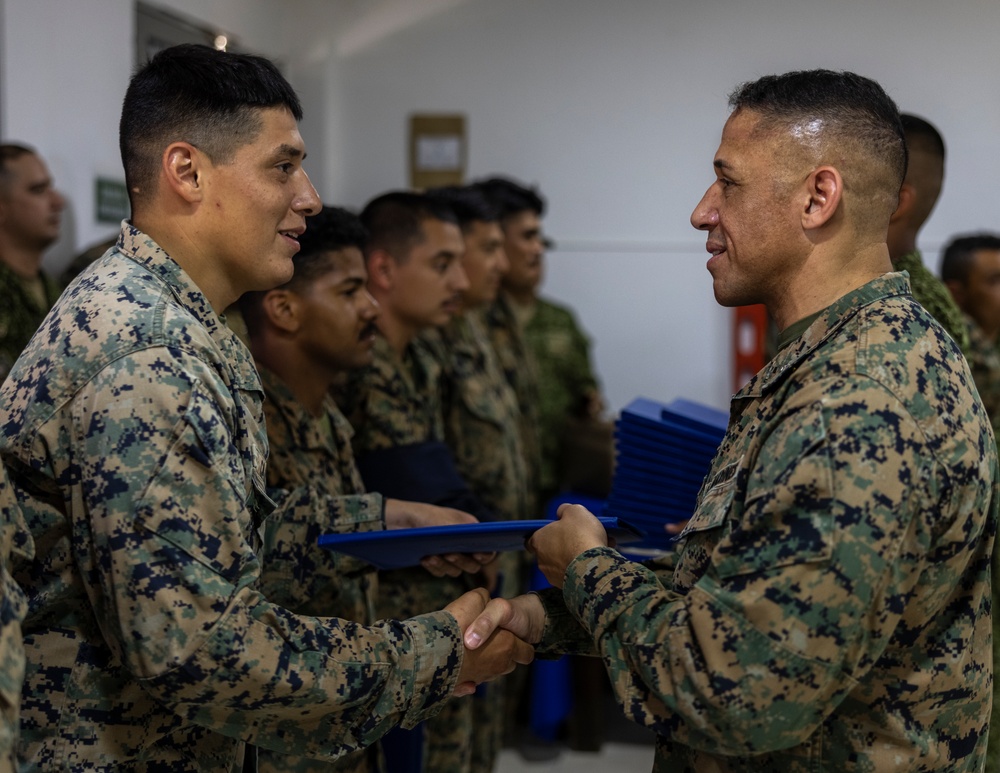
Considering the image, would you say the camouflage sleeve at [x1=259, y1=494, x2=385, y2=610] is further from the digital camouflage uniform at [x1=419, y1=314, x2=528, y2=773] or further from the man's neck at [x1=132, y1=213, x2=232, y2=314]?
the digital camouflage uniform at [x1=419, y1=314, x2=528, y2=773]

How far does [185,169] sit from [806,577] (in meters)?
1.00

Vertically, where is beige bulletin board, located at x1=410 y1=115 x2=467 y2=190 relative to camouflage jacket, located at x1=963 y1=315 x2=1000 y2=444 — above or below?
above

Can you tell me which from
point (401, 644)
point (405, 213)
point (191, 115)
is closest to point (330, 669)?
point (401, 644)

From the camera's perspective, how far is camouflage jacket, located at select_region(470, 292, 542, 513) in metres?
4.51

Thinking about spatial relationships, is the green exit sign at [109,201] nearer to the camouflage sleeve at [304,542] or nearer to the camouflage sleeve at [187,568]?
the camouflage sleeve at [304,542]

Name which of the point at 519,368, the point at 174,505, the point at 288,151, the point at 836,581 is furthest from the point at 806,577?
the point at 519,368

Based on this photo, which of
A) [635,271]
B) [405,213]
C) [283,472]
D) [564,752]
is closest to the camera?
[283,472]

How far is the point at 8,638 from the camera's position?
115cm

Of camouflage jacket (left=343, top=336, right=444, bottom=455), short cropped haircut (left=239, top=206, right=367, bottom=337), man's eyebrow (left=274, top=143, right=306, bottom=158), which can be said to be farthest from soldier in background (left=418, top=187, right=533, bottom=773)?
man's eyebrow (left=274, top=143, right=306, bottom=158)

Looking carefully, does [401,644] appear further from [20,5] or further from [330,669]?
[20,5]

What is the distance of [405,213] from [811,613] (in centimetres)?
243

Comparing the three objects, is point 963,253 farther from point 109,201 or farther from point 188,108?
point 188,108

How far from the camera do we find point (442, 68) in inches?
231

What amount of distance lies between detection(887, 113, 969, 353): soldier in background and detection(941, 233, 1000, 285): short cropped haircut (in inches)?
83.6
